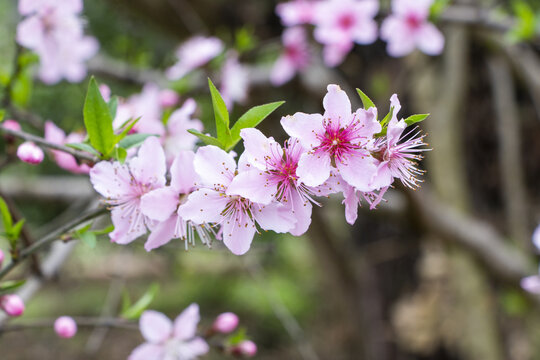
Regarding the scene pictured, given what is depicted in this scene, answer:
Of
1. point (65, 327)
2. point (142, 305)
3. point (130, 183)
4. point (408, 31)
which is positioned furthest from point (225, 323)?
point (408, 31)

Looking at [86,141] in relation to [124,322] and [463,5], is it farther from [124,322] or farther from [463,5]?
[463,5]

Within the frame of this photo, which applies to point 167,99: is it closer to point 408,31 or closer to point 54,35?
point 54,35

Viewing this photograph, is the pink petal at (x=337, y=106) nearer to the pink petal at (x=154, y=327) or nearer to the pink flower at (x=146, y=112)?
the pink flower at (x=146, y=112)

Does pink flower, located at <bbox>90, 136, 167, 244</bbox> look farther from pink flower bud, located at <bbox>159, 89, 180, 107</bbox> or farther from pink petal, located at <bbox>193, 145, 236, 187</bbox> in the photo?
pink flower bud, located at <bbox>159, 89, 180, 107</bbox>

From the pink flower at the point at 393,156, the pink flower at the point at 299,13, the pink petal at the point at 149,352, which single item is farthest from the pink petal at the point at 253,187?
the pink flower at the point at 299,13

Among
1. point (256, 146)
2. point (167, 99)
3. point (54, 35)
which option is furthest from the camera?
point (167, 99)

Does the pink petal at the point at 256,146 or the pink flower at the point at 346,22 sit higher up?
the pink flower at the point at 346,22
